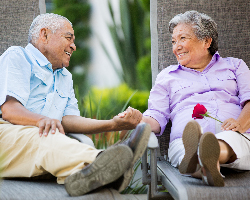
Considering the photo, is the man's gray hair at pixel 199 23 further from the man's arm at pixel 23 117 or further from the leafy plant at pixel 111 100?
the man's arm at pixel 23 117

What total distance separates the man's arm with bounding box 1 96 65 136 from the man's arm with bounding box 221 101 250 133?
2.76 feet

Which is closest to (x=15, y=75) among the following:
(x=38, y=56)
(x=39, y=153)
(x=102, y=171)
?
(x=38, y=56)

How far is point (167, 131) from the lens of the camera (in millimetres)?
2160

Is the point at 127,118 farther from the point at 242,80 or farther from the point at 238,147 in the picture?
the point at 242,80

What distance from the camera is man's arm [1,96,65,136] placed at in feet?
4.80

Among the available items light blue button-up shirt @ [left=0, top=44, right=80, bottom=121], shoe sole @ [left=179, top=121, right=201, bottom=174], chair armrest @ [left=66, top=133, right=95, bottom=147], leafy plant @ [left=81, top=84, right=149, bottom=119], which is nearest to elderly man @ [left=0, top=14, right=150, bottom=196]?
light blue button-up shirt @ [left=0, top=44, right=80, bottom=121]

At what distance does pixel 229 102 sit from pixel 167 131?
43cm

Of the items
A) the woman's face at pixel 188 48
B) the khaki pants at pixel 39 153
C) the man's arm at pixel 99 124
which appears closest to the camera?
the khaki pants at pixel 39 153

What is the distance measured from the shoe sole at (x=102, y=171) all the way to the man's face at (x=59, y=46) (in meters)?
0.95

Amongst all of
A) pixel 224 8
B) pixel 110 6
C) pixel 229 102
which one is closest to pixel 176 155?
pixel 229 102

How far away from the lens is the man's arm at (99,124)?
5.76ft

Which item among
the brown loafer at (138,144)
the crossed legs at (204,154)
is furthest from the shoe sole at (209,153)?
the brown loafer at (138,144)

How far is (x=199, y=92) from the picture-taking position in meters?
2.06

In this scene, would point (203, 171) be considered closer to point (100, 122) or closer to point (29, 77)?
point (100, 122)
